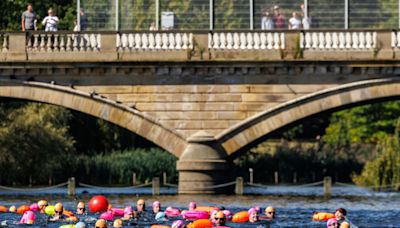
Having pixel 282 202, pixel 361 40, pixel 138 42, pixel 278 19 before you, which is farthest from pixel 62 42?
pixel 361 40

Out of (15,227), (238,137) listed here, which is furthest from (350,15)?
(15,227)

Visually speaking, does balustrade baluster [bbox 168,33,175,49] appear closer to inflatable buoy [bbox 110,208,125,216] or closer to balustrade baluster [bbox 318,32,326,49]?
balustrade baluster [bbox 318,32,326,49]

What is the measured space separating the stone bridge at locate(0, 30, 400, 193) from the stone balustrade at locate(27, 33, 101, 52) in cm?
3

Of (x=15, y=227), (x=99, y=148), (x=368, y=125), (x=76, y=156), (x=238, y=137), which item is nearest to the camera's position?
(x=15, y=227)

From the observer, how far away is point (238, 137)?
56.5m

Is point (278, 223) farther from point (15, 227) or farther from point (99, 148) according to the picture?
point (99, 148)

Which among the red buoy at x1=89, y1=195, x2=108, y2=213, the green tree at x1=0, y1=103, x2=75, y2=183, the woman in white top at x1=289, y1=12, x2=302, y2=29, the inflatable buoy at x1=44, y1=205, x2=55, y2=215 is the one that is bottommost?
the inflatable buoy at x1=44, y1=205, x2=55, y2=215

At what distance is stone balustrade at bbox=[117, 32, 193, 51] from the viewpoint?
5691cm

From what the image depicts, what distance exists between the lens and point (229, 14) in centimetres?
5853

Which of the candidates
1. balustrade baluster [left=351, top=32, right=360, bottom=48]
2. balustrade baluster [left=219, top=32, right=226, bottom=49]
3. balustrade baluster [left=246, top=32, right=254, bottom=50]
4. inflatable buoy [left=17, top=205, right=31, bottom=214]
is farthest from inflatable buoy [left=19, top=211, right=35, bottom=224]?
balustrade baluster [left=351, top=32, right=360, bottom=48]

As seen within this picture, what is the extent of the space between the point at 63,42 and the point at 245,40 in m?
6.11

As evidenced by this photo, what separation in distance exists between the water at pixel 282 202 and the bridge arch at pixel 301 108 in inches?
77.1

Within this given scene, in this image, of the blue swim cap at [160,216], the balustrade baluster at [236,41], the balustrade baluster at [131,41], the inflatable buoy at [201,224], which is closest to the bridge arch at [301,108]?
the balustrade baluster at [236,41]

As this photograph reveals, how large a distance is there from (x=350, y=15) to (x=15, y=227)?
1738cm
